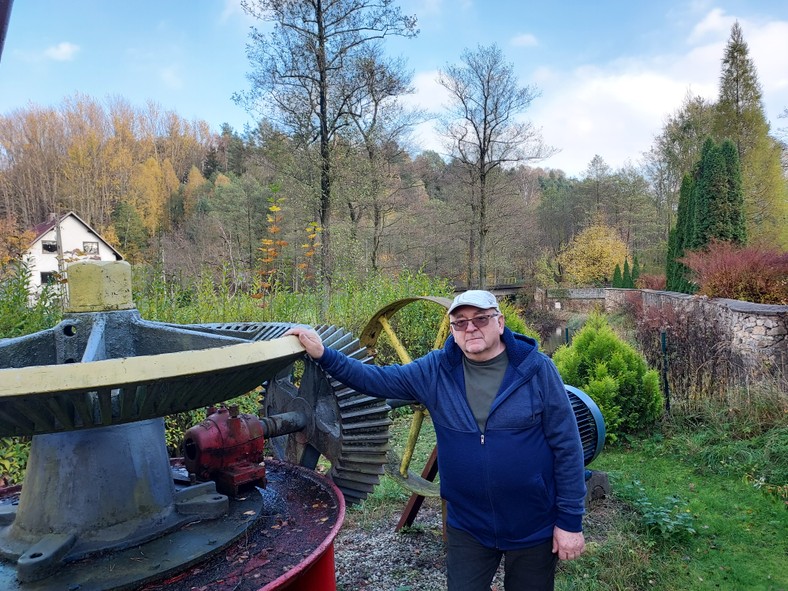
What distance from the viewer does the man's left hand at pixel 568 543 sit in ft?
6.57

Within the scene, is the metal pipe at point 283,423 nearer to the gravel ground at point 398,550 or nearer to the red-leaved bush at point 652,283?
the gravel ground at point 398,550

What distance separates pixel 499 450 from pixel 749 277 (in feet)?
37.6

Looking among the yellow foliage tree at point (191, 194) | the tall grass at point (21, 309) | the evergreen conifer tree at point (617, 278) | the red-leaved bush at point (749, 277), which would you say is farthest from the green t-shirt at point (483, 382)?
the yellow foliage tree at point (191, 194)

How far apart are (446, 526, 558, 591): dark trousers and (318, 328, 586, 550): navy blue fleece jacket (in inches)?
2.0

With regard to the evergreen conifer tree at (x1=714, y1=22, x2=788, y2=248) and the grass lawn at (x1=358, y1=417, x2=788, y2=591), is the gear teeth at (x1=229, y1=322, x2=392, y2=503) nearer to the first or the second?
the grass lawn at (x1=358, y1=417, x2=788, y2=591)

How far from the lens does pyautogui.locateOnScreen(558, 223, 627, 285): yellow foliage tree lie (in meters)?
31.3

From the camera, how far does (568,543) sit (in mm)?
2010

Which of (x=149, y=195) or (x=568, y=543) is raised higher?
(x=149, y=195)

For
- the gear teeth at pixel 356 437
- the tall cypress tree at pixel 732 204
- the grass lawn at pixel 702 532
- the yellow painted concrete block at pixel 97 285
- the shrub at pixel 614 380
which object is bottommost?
the grass lawn at pixel 702 532

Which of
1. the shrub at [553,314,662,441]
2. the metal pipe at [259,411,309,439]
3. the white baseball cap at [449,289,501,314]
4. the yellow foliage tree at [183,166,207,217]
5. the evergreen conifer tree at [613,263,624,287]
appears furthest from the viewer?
the yellow foliage tree at [183,166,207,217]

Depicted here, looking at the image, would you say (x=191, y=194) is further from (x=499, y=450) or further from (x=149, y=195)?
(x=499, y=450)

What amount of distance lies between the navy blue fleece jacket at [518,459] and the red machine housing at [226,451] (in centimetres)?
46

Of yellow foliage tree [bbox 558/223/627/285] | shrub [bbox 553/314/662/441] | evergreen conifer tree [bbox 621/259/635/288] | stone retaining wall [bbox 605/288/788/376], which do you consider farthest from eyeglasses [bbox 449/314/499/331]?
yellow foliage tree [bbox 558/223/627/285]

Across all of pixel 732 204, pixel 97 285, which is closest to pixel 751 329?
pixel 732 204
